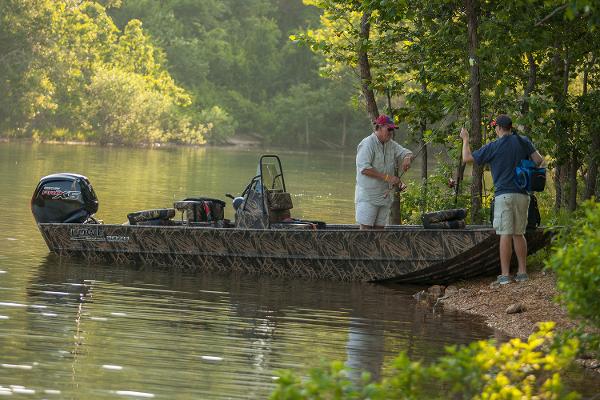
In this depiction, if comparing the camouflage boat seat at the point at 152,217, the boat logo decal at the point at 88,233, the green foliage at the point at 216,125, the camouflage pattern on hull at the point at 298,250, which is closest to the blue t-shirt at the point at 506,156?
the camouflage pattern on hull at the point at 298,250

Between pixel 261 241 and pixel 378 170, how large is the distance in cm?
174

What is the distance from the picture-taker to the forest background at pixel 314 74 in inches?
625

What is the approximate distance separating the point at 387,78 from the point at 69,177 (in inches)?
210

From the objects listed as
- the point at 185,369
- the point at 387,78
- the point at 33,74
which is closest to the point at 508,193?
the point at 185,369

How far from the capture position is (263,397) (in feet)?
29.0

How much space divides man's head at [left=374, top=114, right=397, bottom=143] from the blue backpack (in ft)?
5.69

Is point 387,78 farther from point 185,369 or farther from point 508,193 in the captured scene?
point 185,369

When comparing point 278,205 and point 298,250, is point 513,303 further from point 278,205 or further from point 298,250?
point 278,205

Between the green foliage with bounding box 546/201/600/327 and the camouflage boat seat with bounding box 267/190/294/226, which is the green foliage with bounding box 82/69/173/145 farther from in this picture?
the green foliage with bounding box 546/201/600/327

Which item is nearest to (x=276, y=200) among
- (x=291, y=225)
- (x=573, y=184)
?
(x=291, y=225)

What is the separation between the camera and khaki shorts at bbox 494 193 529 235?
13.2 metres

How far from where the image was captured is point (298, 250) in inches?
601

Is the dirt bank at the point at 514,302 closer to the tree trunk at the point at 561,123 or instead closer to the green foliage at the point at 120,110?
the tree trunk at the point at 561,123

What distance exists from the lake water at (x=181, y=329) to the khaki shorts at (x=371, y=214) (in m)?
0.75
